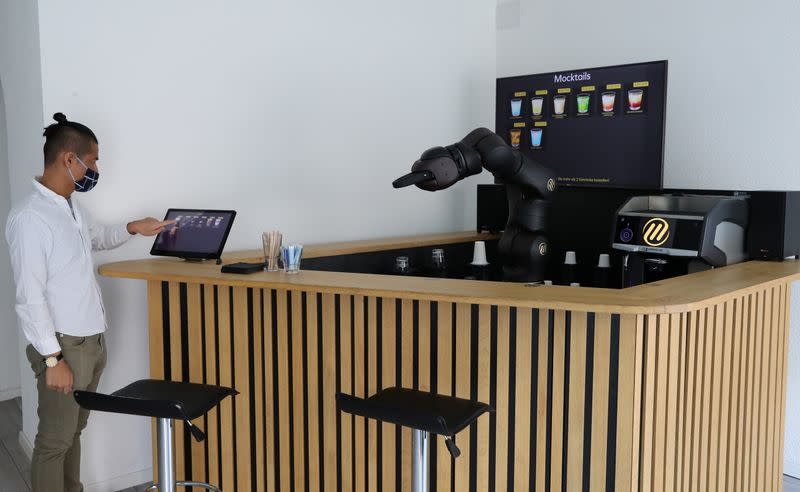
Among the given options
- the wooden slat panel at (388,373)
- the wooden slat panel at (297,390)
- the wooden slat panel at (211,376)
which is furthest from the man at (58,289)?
the wooden slat panel at (388,373)

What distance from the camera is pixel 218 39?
350 centimetres

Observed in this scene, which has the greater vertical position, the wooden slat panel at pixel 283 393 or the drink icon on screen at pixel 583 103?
the drink icon on screen at pixel 583 103

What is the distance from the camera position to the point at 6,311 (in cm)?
451

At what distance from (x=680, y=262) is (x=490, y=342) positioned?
42.0 inches

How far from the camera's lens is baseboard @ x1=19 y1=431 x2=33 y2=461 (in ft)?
11.8

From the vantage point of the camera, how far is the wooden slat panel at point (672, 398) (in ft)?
7.30

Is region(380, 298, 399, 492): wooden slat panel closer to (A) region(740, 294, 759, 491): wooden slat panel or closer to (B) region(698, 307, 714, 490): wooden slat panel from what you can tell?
(B) region(698, 307, 714, 490): wooden slat panel

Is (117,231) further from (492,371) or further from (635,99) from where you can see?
(635,99)

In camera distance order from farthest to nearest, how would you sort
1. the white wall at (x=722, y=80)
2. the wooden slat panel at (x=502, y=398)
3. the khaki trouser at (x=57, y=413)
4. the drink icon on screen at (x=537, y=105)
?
1. the drink icon on screen at (x=537, y=105)
2. the white wall at (x=722, y=80)
3. the khaki trouser at (x=57, y=413)
4. the wooden slat panel at (x=502, y=398)

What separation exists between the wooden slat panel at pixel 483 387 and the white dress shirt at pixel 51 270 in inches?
56.5

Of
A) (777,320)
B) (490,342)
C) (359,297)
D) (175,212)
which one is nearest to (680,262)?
(777,320)

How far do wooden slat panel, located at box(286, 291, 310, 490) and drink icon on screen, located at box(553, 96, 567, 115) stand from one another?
73.0 inches

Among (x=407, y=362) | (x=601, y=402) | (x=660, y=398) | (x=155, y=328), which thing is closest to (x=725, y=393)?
(x=660, y=398)

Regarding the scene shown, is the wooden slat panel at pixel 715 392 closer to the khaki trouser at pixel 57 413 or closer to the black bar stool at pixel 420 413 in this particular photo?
the black bar stool at pixel 420 413
